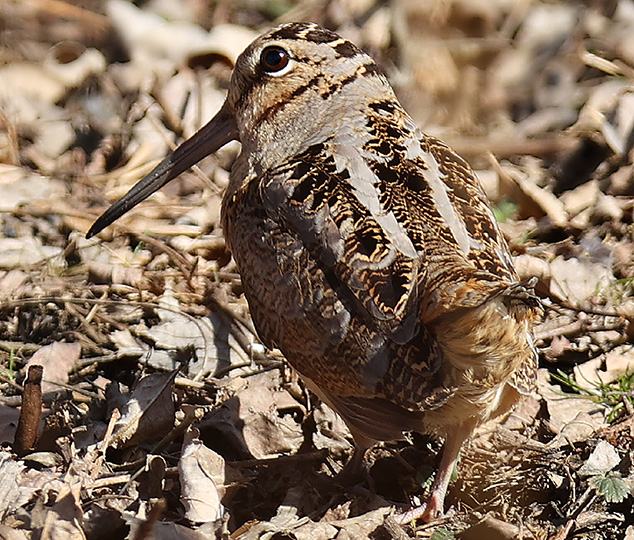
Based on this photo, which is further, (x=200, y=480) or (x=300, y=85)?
(x=300, y=85)

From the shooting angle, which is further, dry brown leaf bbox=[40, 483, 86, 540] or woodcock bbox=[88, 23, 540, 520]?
woodcock bbox=[88, 23, 540, 520]

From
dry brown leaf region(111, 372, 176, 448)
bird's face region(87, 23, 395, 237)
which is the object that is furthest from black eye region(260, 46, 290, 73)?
dry brown leaf region(111, 372, 176, 448)

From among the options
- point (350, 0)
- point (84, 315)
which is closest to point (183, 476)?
point (84, 315)

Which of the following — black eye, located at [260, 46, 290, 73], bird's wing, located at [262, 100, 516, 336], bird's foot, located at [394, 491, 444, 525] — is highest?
black eye, located at [260, 46, 290, 73]

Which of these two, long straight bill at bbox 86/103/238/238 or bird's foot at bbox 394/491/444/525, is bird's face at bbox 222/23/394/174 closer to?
long straight bill at bbox 86/103/238/238

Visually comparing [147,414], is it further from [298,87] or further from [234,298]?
[298,87]

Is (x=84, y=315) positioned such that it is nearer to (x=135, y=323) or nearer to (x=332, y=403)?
(x=135, y=323)

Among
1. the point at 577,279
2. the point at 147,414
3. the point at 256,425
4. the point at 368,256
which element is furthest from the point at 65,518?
the point at 577,279

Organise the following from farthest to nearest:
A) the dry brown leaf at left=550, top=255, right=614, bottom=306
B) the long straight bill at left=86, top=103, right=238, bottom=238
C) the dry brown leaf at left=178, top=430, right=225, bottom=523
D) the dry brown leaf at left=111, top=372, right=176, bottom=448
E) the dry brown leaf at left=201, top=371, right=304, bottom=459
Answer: the dry brown leaf at left=550, top=255, right=614, bottom=306 → the long straight bill at left=86, top=103, right=238, bottom=238 → the dry brown leaf at left=201, top=371, right=304, bottom=459 → the dry brown leaf at left=111, top=372, right=176, bottom=448 → the dry brown leaf at left=178, top=430, right=225, bottom=523
